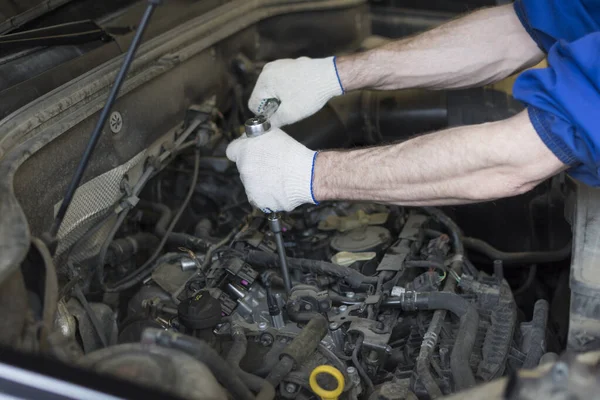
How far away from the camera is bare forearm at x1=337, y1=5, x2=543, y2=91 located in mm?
1969

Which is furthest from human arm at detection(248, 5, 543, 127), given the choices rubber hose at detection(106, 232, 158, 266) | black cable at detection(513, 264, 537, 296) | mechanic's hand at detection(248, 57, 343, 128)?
black cable at detection(513, 264, 537, 296)

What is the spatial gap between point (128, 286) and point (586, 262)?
3.56ft

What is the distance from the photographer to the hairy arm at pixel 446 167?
1411mm

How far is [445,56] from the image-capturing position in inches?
79.4

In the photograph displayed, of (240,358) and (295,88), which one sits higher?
(295,88)

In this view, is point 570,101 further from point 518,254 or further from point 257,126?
point 518,254

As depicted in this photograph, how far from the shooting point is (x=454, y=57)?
6.60 ft

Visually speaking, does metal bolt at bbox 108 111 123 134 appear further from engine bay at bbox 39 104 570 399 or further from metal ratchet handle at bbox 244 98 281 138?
metal ratchet handle at bbox 244 98 281 138

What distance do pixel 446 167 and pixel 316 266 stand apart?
1.48 feet

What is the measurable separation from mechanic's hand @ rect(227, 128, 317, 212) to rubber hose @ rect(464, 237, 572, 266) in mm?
702

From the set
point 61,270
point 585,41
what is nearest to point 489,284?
point 585,41

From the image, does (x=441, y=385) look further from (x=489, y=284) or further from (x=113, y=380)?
(x=113, y=380)

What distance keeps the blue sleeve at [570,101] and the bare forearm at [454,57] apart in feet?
1.88

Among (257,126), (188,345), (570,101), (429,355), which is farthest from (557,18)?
(188,345)
